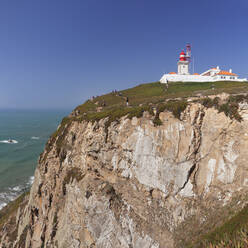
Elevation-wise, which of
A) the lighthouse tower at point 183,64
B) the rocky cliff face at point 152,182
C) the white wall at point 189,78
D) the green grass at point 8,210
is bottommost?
the green grass at point 8,210

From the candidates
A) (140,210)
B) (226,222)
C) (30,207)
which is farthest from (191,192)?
(30,207)

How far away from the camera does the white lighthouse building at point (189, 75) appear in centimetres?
4703

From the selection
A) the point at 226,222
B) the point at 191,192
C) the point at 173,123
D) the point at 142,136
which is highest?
the point at 173,123

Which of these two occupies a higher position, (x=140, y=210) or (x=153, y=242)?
(x=140, y=210)

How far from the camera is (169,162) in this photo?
50.3ft

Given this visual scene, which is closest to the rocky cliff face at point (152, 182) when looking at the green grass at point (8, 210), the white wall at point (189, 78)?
→ the green grass at point (8, 210)

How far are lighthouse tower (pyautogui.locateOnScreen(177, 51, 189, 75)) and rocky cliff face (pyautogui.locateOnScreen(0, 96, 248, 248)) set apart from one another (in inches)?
1749

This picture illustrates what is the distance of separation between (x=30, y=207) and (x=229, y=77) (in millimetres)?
60558

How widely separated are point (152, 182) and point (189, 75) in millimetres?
44540

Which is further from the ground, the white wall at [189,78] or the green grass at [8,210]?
the white wall at [189,78]

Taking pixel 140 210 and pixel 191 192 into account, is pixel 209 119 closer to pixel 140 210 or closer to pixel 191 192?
pixel 191 192

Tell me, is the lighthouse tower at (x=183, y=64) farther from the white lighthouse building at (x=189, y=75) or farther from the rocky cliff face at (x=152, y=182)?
the rocky cliff face at (x=152, y=182)

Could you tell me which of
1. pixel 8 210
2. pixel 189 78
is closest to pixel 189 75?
pixel 189 78

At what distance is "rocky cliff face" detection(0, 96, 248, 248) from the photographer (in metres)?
13.2
